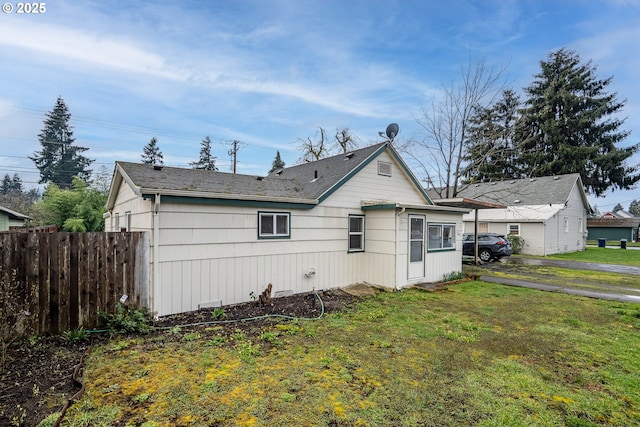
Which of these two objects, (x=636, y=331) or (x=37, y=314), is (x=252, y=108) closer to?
(x=37, y=314)

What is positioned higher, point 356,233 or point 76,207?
point 76,207

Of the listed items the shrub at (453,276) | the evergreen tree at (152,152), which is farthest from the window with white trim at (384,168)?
the evergreen tree at (152,152)

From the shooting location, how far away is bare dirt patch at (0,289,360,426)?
10.1 ft

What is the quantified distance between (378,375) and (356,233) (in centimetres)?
589

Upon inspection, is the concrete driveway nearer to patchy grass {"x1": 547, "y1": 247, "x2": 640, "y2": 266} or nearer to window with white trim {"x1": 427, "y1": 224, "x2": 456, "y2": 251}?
window with white trim {"x1": 427, "y1": 224, "x2": 456, "y2": 251}

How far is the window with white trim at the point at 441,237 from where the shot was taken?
10.1 metres

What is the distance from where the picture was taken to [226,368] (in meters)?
4.02

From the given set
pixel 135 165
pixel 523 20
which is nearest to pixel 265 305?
pixel 135 165

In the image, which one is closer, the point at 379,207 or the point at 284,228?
the point at 284,228

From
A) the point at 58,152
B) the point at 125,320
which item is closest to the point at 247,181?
the point at 125,320

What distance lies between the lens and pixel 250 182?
366 inches

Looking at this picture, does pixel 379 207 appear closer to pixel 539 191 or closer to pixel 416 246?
pixel 416 246

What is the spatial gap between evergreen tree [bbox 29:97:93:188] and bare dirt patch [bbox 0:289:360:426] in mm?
41147

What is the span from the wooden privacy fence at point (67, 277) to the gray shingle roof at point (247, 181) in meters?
1.29
